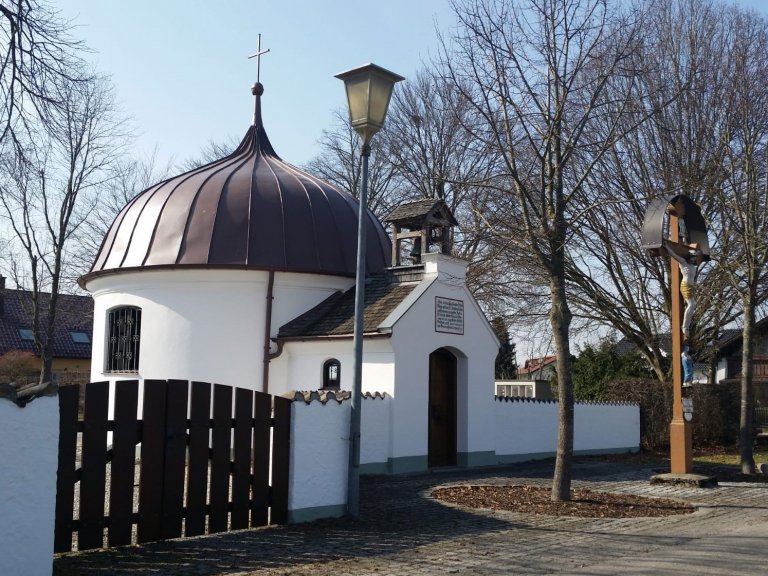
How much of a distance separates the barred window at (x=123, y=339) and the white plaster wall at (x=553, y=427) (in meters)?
8.53

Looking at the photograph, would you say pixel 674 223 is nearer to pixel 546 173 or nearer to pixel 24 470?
pixel 546 173

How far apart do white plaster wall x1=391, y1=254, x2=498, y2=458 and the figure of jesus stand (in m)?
4.39

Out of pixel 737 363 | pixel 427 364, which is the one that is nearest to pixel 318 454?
pixel 427 364

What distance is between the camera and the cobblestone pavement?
25.1 feet

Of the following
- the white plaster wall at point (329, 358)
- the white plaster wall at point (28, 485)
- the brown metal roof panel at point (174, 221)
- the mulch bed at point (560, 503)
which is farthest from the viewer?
the brown metal roof panel at point (174, 221)

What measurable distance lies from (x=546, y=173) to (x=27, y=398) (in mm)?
8371

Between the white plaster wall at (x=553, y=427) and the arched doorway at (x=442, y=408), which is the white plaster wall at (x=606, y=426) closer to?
the white plaster wall at (x=553, y=427)

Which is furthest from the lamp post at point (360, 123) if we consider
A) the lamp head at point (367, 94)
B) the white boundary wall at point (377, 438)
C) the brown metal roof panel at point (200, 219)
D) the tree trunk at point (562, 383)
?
the brown metal roof panel at point (200, 219)

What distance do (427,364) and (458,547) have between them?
27.6ft

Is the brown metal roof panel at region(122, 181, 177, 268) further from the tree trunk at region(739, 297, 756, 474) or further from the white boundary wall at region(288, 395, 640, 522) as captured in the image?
the tree trunk at region(739, 297, 756, 474)

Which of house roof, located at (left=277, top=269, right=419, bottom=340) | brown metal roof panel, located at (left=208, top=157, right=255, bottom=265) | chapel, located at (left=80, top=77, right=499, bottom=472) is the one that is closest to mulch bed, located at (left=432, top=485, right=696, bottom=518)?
chapel, located at (left=80, top=77, right=499, bottom=472)

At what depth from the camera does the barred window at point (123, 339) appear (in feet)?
62.8

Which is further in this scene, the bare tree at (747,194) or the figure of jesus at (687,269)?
the bare tree at (747,194)

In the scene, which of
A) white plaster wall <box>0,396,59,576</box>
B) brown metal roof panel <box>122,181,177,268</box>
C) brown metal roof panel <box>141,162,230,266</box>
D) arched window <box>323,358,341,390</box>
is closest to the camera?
white plaster wall <box>0,396,59,576</box>
